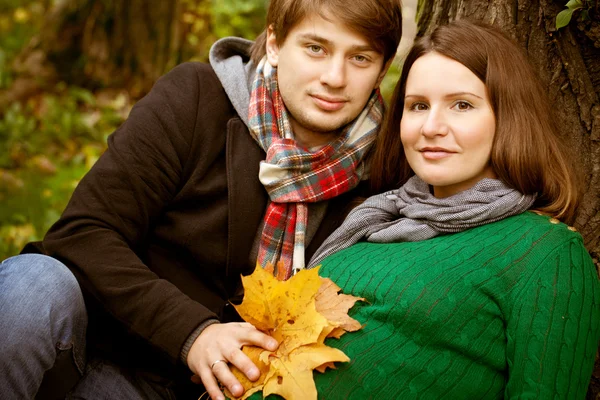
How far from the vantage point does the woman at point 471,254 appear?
188cm

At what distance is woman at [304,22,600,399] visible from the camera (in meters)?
1.88

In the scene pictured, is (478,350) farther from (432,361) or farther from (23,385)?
(23,385)

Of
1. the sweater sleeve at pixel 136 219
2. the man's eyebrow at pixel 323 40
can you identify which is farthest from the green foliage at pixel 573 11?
the sweater sleeve at pixel 136 219

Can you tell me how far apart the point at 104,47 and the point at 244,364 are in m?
4.76

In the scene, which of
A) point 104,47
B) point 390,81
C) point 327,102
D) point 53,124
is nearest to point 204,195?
point 327,102

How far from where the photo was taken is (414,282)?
2008 mm

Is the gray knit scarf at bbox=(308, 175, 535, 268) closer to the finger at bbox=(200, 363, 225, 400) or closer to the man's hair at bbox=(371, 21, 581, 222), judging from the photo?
the man's hair at bbox=(371, 21, 581, 222)

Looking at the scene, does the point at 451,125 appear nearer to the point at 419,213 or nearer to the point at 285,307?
the point at 419,213

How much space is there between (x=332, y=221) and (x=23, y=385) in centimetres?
127

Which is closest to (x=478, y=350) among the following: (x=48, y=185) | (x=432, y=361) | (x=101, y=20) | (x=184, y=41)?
(x=432, y=361)

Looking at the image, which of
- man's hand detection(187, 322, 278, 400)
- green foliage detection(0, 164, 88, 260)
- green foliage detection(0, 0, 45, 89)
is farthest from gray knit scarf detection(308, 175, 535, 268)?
green foliage detection(0, 0, 45, 89)

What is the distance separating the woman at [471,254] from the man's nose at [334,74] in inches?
9.6

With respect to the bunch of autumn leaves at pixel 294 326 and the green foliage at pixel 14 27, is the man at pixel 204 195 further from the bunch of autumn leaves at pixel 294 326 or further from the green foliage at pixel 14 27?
the green foliage at pixel 14 27

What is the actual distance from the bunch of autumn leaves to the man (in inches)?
9.0
